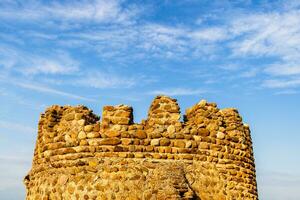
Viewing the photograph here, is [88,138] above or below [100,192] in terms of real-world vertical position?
above

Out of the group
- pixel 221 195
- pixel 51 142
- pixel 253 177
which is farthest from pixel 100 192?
pixel 253 177

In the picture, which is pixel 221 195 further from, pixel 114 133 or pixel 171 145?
pixel 114 133


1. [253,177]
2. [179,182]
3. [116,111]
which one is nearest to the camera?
[179,182]

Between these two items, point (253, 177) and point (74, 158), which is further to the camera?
point (253, 177)

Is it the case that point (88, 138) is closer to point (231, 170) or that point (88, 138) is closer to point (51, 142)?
point (51, 142)

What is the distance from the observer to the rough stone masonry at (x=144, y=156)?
10211 millimetres

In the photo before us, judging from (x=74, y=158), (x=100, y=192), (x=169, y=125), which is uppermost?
(x=169, y=125)

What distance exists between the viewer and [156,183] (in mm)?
10133

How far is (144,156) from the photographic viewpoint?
10.4 metres

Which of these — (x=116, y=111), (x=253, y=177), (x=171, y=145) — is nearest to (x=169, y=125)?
(x=171, y=145)

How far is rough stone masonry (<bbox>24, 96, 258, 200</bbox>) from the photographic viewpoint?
33.5 ft

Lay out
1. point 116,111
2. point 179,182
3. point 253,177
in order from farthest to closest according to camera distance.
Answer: point 253,177 < point 116,111 < point 179,182

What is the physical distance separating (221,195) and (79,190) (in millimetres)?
3074

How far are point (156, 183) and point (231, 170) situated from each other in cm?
202
